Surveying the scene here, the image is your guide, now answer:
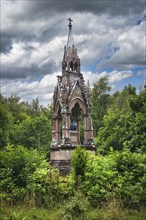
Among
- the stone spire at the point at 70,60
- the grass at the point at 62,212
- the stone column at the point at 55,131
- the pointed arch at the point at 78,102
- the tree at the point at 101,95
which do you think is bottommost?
the grass at the point at 62,212

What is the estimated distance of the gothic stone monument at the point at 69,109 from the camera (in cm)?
1527

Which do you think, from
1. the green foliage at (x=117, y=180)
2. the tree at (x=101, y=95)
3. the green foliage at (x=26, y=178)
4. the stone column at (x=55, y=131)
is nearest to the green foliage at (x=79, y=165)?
the green foliage at (x=117, y=180)

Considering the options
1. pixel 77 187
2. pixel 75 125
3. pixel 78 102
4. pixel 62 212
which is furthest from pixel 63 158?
pixel 62 212

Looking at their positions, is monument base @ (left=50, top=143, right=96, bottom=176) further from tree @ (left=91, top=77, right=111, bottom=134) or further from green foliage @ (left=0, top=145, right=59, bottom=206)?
tree @ (left=91, top=77, right=111, bottom=134)

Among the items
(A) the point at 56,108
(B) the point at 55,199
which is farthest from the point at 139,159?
(A) the point at 56,108

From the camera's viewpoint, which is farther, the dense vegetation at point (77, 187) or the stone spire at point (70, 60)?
the stone spire at point (70, 60)

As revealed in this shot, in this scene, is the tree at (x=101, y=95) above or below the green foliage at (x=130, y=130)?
above

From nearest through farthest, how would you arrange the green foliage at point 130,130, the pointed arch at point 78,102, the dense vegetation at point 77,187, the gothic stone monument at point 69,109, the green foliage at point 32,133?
the dense vegetation at point 77,187, the gothic stone monument at point 69,109, the pointed arch at point 78,102, the green foliage at point 130,130, the green foliage at point 32,133

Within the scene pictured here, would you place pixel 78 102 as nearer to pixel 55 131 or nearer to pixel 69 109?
pixel 69 109

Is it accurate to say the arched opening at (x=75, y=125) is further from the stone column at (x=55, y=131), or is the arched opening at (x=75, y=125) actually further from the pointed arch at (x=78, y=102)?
the stone column at (x=55, y=131)

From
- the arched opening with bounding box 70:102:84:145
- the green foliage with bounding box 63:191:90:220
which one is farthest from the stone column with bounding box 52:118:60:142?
the green foliage with bounding box 63:191:90:220

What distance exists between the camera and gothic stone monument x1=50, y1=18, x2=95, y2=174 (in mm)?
15266

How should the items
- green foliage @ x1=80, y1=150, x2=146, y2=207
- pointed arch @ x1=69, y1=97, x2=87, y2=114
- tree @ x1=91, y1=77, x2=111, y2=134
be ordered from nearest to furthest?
1. green foliage @ x1=80, y1=150, x2=146, y2=207
2. pointed arch @ x1=69, y1=97, x2=87, y2=114
3. tree @ x1=91, y1=77, x2=111, y2=134

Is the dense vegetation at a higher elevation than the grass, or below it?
higher
